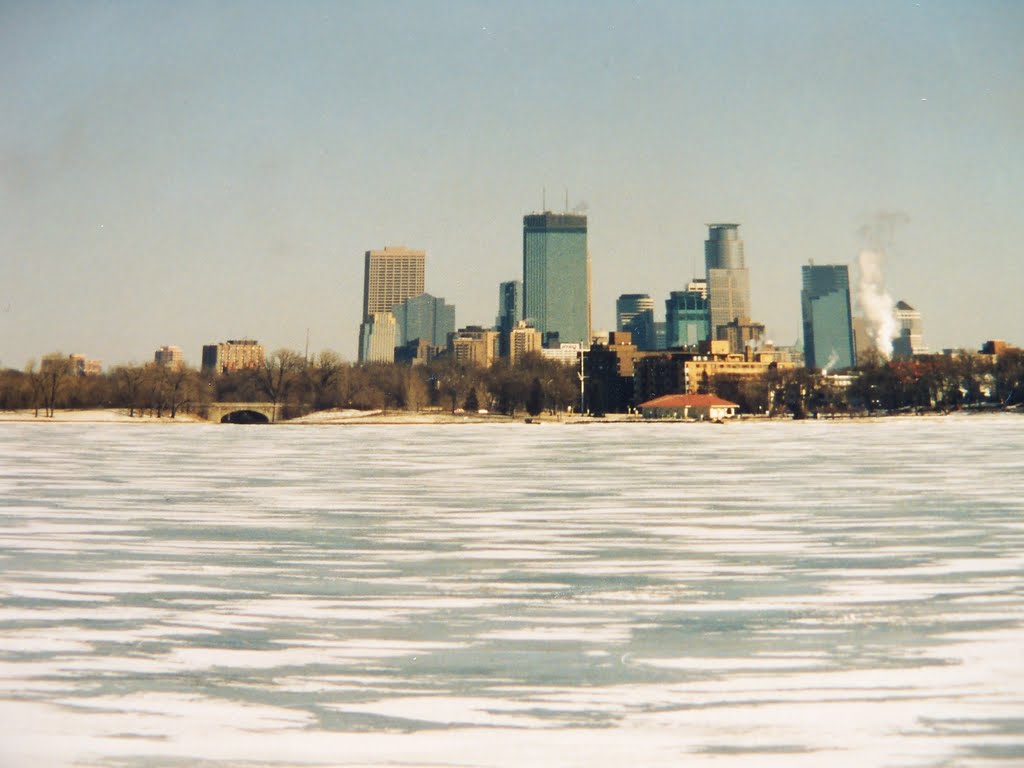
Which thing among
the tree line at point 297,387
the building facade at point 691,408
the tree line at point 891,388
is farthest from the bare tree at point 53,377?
the tree line at point 891,388

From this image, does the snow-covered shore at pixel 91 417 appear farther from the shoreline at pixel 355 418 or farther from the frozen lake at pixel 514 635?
the frozen lake at pixel 514 635

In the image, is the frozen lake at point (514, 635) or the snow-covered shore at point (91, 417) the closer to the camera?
the frozen lake at point (514, 635)

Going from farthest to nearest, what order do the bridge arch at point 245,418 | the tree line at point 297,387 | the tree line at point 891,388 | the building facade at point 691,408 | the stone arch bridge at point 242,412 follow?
the building facade at point 691,408 < the tree line at point 891,388 < the bridge arch at point 245,418 < the stone arch bridge at point 242,412 < the tree line at point 297,387

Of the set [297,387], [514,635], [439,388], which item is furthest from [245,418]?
[514,635]

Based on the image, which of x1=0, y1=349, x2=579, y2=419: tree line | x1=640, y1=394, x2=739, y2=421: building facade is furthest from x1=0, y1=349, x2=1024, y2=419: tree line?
x1=640, y1=394, x2=739, y2=421: building facade

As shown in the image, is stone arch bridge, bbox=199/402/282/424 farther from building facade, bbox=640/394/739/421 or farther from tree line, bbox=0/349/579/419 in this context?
building facade, bbox=640/394/739/421

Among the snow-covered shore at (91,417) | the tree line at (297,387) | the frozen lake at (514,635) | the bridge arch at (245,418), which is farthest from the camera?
the bridge arch at (245,418)
